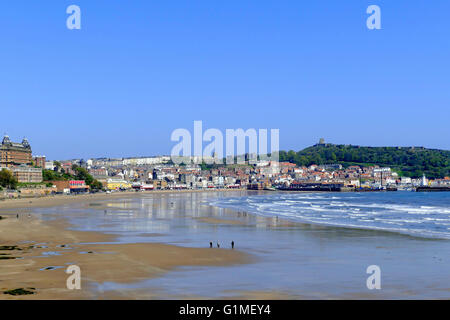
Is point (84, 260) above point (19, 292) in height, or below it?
below

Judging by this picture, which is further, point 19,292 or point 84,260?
point 84,260

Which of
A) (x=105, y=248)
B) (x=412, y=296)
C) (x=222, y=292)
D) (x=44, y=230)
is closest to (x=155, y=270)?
(x=222, y=292)

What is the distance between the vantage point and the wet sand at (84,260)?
17438 millimetres

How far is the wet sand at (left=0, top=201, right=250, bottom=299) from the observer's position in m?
17.4

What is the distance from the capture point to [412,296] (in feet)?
53.4

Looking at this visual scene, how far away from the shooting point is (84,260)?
23.2 metres

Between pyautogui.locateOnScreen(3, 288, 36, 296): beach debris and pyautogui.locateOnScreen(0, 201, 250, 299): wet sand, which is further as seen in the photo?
pyautogui.locateOnScreen(0, 201, 250, 299): wet sand

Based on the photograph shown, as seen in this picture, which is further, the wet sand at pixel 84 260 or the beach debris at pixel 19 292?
the wet sand at pixel 84 260

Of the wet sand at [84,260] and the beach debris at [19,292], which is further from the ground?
the beach debris at [19,292]

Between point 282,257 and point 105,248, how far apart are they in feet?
29.5

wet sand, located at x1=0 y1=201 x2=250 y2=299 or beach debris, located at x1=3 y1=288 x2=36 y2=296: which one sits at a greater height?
beach debris, located at x1=3 y1=288 x2=36 y2=296
